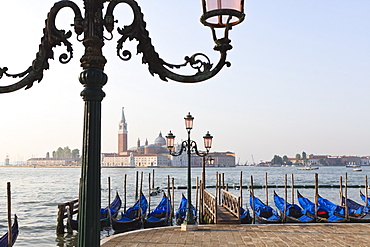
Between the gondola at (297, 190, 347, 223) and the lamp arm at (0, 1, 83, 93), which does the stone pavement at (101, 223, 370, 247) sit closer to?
the gondola at (297, 190, 347, 223)

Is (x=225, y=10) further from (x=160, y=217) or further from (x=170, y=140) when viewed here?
(x=160, y=217)

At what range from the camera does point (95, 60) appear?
6.36ft

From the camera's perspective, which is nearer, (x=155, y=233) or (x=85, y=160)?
(x=85, y=160)

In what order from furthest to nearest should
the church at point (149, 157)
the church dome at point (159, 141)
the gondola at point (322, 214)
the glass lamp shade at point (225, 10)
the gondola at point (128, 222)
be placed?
the church dome at point (159, 141)
the church at point (149, 157)
the gondola at point (128, 222)
the gondola at point (322, 214)
the glass lamp shade at point (225, 10)

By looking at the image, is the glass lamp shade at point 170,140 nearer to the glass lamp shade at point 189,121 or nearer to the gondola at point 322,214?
the glass lamp shade at point 189,121

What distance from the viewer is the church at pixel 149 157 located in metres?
104

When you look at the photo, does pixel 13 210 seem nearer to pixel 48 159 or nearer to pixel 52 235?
pixel 52 235

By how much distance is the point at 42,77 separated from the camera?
6.72 ft

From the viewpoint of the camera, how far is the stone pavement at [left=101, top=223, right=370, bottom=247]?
629 cm

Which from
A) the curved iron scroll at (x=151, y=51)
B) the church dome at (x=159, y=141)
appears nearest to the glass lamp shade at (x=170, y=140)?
the curved iron scroll at (x=151, y=51)

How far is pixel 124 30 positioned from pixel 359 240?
595cm

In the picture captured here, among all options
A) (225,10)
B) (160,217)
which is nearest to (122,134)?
(160,217)

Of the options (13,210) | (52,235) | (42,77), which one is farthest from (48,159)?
(42,77)

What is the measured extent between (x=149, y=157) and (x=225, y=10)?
340 ft
